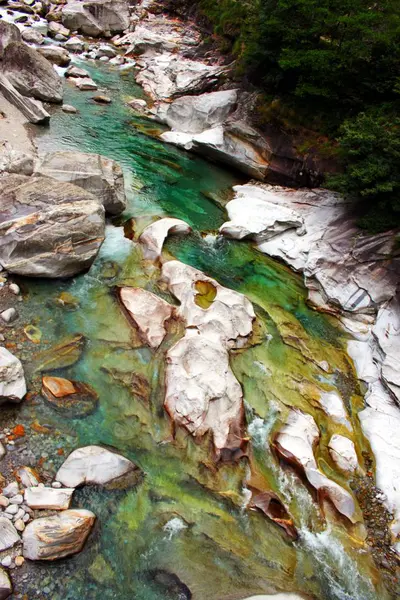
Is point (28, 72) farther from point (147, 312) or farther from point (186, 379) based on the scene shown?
point (186, 379)

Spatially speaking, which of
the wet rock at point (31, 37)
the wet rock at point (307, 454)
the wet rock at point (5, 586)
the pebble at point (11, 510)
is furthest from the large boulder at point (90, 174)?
the wet rock at point (31, 37)

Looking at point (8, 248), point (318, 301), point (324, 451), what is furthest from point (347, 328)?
point (8, 248)

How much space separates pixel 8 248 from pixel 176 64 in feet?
68.4

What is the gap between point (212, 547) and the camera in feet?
21.2

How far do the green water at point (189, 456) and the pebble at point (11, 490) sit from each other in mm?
547

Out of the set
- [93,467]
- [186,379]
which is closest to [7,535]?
[93,467]

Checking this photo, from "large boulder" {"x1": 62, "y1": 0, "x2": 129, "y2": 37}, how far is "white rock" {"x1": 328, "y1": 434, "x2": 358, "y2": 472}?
3108cm

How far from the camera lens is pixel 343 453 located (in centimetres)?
836

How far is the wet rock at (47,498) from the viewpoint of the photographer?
19.8ft

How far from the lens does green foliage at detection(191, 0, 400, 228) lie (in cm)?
1231

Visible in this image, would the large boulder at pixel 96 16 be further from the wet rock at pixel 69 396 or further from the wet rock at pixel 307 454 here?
the wet rock at pixel 307 454

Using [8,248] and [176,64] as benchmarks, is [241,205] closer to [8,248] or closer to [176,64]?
[8,248]

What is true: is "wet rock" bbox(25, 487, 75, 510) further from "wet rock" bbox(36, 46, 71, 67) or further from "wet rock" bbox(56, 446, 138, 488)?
"wet rock" bbox(36, 46, 71, 67)

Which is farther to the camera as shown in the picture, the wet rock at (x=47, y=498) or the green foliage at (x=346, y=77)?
the green foliage at (x=346, y=77)
